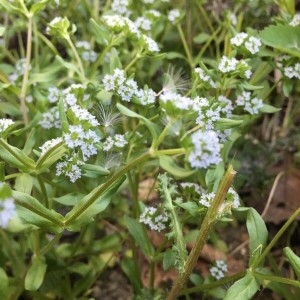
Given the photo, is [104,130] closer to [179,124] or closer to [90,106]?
[90,106]

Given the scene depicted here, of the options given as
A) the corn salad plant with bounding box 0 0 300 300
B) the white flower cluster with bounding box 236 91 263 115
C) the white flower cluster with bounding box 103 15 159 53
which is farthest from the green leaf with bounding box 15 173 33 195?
the white flower cluster with bounding box 236 91 263 115

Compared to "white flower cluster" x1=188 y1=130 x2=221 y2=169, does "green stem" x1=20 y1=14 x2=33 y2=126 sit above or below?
below

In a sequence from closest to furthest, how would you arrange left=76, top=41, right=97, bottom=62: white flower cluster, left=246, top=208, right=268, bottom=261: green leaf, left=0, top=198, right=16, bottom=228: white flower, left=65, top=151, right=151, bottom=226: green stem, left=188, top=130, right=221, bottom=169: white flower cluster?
1. left=0, top=198, right=16, bottom=228: white flower
2. left=188, top=130, right=221, bottom=169: white flower cluster
3. left=65, top=151, right=151, bottom=226: green stem
4. left=246, top=208, right=268, bottom=261: green leaf
5. left=76, top=41, right=97, bottom=62: white flower cluster

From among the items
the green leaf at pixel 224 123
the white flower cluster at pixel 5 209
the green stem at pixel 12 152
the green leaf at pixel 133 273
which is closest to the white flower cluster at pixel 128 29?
the green leaf at pixel 224 123

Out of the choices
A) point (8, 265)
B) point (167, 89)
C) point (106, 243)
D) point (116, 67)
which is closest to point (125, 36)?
point (116, 67)

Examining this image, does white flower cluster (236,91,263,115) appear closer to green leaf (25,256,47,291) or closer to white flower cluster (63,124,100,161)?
white flower cluster (63,124,100,161)
